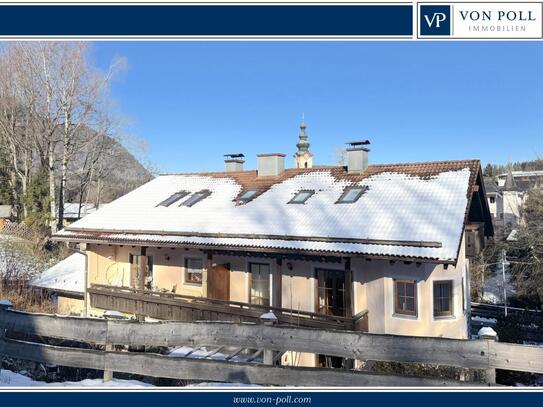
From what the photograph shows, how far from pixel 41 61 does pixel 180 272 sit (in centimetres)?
1174

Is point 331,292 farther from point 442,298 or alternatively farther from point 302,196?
point 302,196

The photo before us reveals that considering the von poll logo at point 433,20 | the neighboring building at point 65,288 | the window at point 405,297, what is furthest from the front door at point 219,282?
the von poll logo at point 433,20

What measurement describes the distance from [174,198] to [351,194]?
600 centimetres

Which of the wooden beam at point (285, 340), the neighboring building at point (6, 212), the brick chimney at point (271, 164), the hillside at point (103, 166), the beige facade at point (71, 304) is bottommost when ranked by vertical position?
the beige facade at point (71, 304)

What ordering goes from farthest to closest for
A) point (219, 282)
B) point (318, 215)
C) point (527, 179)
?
point (527, 179) < point (219, 282) < point (318, 215)

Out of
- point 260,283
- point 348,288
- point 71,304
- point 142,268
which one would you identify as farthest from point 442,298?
point 71,304

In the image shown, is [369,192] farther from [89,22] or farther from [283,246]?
[89,22]

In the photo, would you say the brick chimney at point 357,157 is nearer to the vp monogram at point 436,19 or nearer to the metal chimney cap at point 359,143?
the metal chimney cap at point 359,143

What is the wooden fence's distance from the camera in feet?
13.1

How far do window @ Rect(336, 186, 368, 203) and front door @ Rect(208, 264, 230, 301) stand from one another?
3.66m

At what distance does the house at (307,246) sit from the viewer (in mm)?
9141
